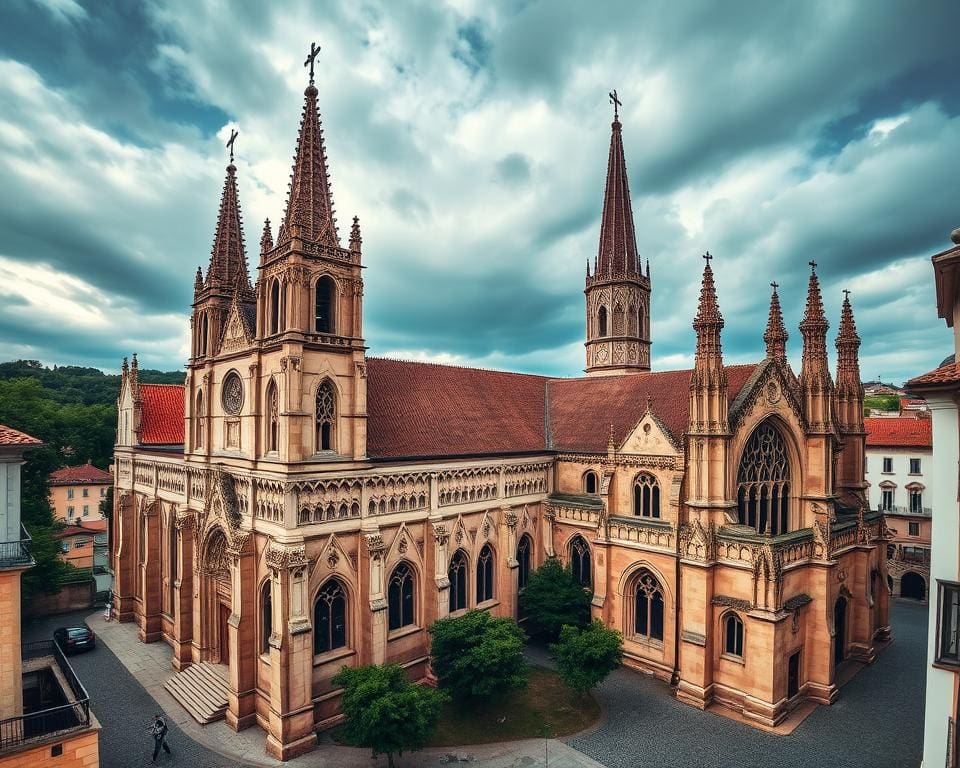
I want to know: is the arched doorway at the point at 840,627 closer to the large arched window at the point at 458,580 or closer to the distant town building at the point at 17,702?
the large arched window at the point at 458,580

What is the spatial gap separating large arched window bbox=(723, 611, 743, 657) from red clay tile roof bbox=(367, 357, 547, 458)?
14.1m

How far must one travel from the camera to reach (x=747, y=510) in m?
28.8

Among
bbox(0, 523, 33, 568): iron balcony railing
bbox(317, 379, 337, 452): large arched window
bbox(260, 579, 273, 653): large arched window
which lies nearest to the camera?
bbox(0, 523, 33, 568): iron balcony railing

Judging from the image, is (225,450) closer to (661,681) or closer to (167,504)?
(167,504)

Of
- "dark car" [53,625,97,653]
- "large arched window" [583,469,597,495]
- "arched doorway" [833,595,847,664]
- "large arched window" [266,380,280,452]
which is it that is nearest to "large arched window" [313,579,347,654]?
"large arched window" [266,380,280,452]

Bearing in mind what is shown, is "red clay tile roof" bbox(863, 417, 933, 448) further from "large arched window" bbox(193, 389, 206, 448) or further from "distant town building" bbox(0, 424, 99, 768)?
"distant town building" bbox(0, 424, 99, 768)

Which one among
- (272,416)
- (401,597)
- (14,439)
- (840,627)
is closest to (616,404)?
(840,627)

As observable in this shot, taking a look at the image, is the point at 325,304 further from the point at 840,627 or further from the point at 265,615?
the point at 840,627

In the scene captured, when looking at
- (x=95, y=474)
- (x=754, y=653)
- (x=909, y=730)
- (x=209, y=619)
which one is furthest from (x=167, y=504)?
(x=95, y=474)

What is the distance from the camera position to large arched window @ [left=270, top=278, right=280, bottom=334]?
26019mm

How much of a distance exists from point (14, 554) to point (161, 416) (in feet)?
75.8

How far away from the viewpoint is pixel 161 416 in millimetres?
38688

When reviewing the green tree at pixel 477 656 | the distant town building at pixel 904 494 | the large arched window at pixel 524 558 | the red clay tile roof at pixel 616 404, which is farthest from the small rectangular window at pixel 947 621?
the distant town building at pixel 904 494

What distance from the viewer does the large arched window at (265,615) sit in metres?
24.7
